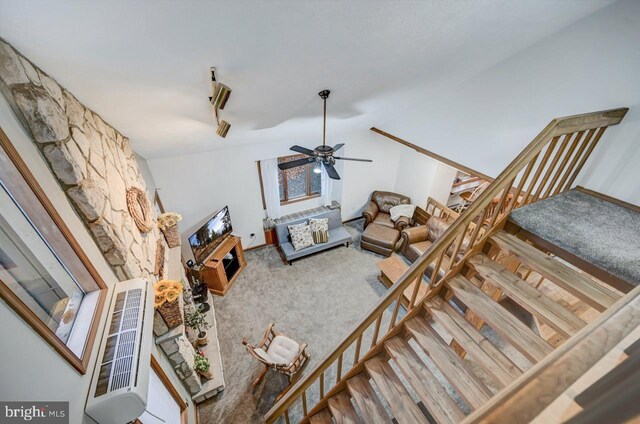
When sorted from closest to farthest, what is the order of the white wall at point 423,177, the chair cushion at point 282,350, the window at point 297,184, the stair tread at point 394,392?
the stair tread at point 394,392 → the chair cushion at point 282,350 → the window at point 297,184 → the white wall at point 423,177

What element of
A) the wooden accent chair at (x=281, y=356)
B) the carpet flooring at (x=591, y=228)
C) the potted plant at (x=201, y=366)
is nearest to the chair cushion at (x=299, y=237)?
the wooden accent chair at (x=281, y=356)

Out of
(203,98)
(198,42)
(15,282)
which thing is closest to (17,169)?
(15,282)

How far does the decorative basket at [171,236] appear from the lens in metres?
3.33

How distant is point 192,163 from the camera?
422cm

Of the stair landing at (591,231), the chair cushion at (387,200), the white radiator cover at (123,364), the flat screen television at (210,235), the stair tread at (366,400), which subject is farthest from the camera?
the chair cushion at (387,200)

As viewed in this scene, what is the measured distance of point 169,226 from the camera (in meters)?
3.30

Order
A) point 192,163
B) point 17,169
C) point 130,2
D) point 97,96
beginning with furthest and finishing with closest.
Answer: point 192,163 → point 97,96 → point 17,169 → point 130,2

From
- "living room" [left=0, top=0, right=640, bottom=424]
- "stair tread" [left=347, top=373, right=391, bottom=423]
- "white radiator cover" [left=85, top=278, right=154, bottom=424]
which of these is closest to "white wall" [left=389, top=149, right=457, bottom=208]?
"living room" [left=0, top=0, right=640, bottom=424]

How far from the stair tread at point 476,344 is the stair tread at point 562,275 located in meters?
0.58

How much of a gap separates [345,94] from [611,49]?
2355 mm

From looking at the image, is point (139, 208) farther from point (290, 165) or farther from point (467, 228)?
point (467, 228)

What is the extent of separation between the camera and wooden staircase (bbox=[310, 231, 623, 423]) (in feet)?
4.91

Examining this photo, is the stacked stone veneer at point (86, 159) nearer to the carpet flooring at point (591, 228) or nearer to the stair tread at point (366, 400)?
the stair tread at point (366, 400)

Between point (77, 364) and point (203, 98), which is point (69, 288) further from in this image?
point (203, 98)
